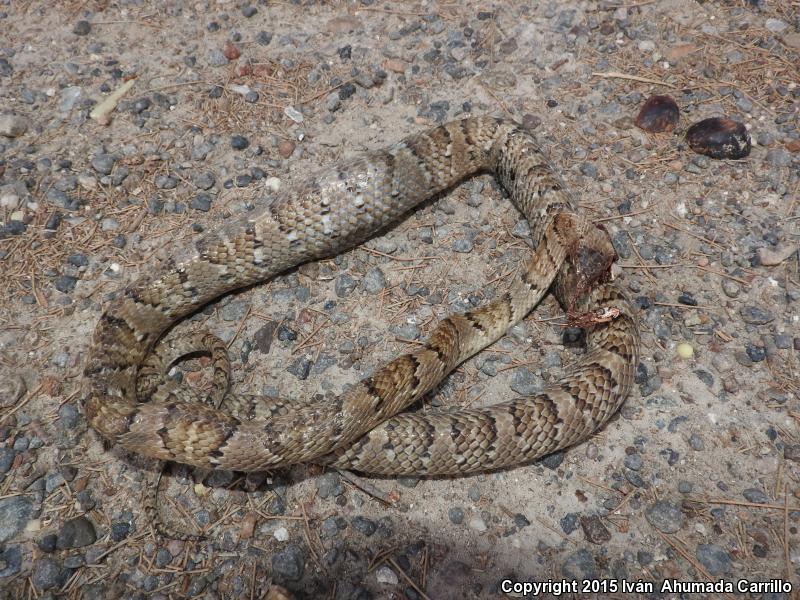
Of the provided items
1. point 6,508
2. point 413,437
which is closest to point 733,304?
point 413,437

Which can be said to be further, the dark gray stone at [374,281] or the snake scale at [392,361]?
the dark gray stone at [374,281]

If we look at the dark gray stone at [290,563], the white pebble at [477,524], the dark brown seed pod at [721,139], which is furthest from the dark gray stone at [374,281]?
the dark brown seed pod at [721,139]

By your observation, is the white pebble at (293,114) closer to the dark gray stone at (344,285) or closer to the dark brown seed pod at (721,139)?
the dark gray stone at (344,285)

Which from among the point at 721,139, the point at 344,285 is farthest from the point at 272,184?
the point at 721,139

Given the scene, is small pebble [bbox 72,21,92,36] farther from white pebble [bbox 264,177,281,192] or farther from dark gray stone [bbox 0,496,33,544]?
dark gray stone [bbox 0,496,33,544]

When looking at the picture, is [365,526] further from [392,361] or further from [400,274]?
[400,274]

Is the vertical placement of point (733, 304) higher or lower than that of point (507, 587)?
higher

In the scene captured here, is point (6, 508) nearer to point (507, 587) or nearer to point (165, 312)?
point (165, 312)
